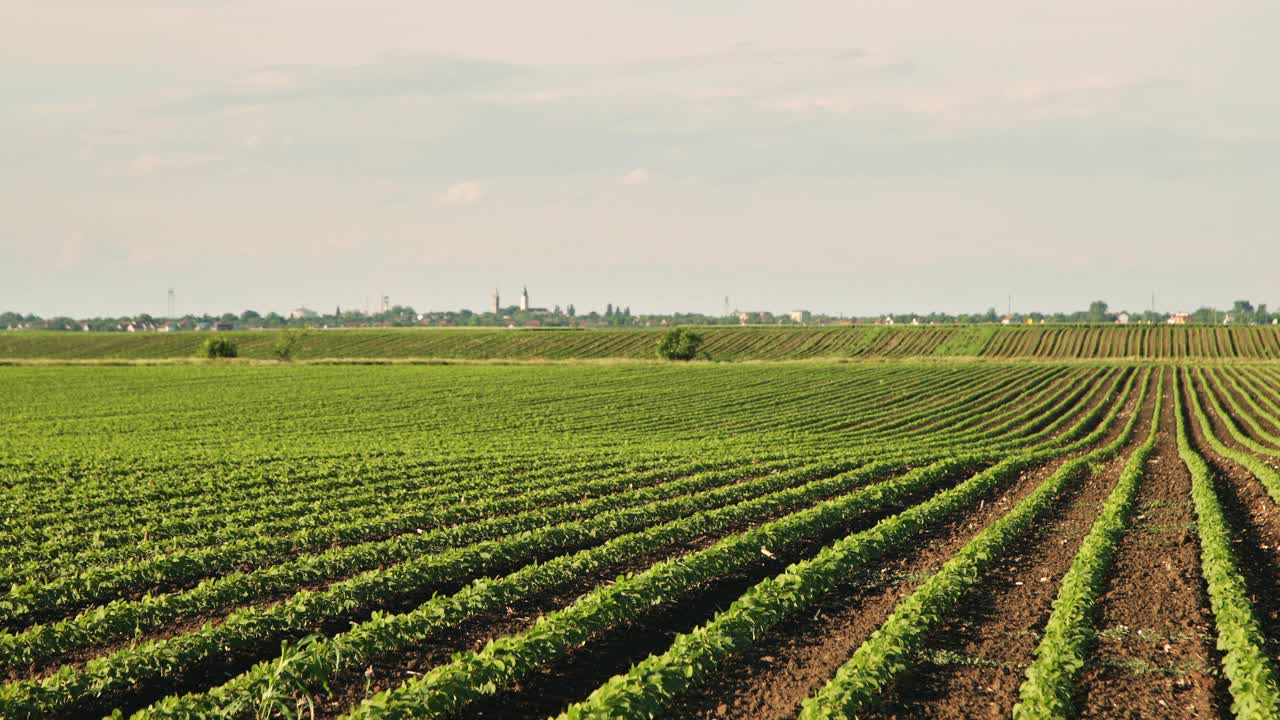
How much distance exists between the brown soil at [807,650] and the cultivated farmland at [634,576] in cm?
5

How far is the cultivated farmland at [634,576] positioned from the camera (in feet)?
31.4

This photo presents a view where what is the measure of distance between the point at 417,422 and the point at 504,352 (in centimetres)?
8214

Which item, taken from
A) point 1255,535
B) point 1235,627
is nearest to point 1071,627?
point 1235,627

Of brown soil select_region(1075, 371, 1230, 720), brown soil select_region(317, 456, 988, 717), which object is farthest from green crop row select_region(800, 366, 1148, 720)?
brown soil select_region(317, 456, 988, 717)

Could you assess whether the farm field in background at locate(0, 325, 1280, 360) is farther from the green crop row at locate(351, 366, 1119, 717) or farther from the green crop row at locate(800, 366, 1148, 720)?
the green crop row at locate(351, 366, 1119, 717)

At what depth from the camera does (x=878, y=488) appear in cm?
2214

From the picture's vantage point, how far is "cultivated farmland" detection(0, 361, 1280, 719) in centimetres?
958

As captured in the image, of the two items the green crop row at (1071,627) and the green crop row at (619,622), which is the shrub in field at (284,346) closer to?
the green crop row at (619,622)

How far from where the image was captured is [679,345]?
10188cm

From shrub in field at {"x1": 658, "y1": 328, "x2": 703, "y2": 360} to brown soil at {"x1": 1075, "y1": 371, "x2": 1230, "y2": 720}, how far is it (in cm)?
8348

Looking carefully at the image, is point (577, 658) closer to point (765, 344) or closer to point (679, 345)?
point (679, 345)

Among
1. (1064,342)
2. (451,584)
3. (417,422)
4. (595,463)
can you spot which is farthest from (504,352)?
(451,584)

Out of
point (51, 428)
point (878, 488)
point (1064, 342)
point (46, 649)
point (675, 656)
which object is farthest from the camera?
point (1064, 342)

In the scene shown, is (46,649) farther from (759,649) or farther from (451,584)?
(759,649)
